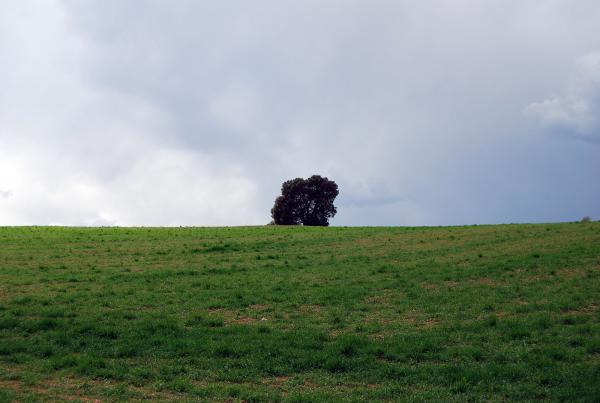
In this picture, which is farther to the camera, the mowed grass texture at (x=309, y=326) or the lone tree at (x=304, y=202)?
the lone tree at (x=304, y=202)

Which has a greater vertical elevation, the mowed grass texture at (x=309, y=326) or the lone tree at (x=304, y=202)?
the lone tree at (x=304, y=202)

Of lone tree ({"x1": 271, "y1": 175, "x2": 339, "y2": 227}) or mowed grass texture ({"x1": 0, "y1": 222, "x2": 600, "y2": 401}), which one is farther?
lone tree ({"x1": 271, "y1": 175, "x2": 339, "y2": 227})

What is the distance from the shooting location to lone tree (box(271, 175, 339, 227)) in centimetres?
9862

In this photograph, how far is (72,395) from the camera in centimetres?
1218

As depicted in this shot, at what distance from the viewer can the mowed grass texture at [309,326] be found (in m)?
12.6

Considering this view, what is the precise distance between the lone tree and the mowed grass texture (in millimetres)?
63175

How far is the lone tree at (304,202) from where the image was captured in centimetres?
9862

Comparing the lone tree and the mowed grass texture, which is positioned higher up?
the lone tree

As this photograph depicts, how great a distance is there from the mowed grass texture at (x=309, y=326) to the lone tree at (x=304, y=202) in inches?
2487

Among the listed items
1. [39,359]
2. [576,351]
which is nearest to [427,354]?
[576,351]

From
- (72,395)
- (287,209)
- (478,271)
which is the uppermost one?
(287,209)

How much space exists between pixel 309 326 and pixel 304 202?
81.7 m

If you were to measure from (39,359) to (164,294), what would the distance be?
8.55 metres

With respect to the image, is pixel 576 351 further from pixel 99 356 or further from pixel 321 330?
pixel 99 356
